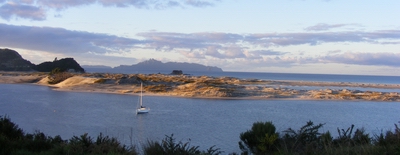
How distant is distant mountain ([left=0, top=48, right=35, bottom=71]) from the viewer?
123m

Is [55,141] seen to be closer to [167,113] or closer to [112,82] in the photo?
[167,113]

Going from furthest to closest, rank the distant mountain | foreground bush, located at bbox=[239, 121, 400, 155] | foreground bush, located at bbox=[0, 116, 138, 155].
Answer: the distant mountain < foreground bush, located at bbox=[239, 121, 400, 155] < foreground bush, located at bbox=[0, 116, 138, 155]

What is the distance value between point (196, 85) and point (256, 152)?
41054mm

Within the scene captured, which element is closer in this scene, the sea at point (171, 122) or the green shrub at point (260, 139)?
the green shrub at point (260, 139)

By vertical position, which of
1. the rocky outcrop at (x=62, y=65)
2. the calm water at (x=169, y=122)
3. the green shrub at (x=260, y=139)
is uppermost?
the rocky outcrop at (x=62, y=65)

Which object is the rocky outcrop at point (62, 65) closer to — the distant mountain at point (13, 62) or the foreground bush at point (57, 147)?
the distant mountain at point (13, 62)

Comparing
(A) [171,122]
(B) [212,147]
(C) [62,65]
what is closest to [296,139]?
(B) [212,147]

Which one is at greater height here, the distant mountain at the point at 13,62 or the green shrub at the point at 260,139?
the distant mountain at the point at 13,62

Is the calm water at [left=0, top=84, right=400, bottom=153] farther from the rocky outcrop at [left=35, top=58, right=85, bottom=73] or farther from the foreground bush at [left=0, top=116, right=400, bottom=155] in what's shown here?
the rocky outcrop at [left=35, top=58, right=85, bottom=73]

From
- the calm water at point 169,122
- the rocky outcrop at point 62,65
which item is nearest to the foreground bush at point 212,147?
the calm water at point 169,122

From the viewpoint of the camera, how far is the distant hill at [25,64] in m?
116

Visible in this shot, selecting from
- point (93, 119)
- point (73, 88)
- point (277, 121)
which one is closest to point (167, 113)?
point (93, 119)

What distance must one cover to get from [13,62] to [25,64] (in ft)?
19.5

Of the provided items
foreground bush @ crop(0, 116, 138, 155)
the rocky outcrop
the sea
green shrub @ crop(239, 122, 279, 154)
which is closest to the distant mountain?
Result: the rocky outcrop
